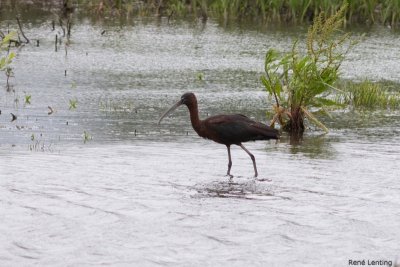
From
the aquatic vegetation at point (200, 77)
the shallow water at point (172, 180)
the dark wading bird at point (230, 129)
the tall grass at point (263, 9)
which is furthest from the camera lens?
the tall grass at point (263, 9)

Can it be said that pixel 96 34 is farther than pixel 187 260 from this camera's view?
Yes

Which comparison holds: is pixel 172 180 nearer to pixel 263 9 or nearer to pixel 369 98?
pixel 369 98

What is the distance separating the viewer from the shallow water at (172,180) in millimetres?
7496

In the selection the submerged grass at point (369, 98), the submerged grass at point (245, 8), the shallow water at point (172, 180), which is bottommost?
the shallow water at point (172, 180)

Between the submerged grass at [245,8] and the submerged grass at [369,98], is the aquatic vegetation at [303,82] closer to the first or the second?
the submerged grass at [369,98]

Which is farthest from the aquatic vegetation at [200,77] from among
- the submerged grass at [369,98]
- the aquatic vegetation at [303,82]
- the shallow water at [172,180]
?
the aquatic vegetation at [303,82]

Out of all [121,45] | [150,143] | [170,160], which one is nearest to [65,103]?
[150,143]

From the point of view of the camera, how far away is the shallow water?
7.50m

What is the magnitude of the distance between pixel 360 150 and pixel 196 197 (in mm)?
3553

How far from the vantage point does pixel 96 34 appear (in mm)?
23938

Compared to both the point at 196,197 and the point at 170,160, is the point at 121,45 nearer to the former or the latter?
the point at 170,160

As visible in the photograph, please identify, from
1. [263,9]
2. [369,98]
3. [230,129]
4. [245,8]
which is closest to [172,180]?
[230,129]

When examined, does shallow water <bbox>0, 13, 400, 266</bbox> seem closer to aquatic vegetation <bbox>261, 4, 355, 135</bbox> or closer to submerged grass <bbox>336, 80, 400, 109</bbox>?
aquatic vegetation <bbox>261, 4, 355, 135</bbox>

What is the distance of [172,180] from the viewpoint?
1000cm
